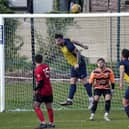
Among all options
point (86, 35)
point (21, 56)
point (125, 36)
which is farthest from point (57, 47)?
point (86, 35)

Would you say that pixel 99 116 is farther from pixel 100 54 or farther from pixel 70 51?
pixel 100 54

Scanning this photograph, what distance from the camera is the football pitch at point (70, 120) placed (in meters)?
16.3

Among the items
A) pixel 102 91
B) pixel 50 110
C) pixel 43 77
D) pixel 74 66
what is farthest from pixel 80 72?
pixel 43 77

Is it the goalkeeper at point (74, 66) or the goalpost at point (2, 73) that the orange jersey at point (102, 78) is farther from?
the goalpost at point (2, 73)

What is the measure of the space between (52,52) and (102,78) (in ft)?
13.6

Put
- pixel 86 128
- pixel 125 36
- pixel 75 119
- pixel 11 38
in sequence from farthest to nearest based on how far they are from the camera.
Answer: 1. pixel 125 36
2. pixel 11 38
3. pixel 75 119
4. pixel 86 128

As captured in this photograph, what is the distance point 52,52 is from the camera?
2091 centimetres

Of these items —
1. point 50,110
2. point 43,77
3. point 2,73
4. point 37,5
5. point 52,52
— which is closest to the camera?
point 43,77

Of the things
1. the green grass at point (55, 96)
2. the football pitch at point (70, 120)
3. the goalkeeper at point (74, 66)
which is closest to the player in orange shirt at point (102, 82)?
the football pitch at point (70, 120)

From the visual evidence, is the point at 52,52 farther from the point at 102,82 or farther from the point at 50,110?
the point at 50,110

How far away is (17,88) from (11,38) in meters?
2.29

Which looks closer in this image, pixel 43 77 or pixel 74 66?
pixel 43 77

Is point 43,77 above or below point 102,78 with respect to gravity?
above

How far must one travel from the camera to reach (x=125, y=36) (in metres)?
22.3
